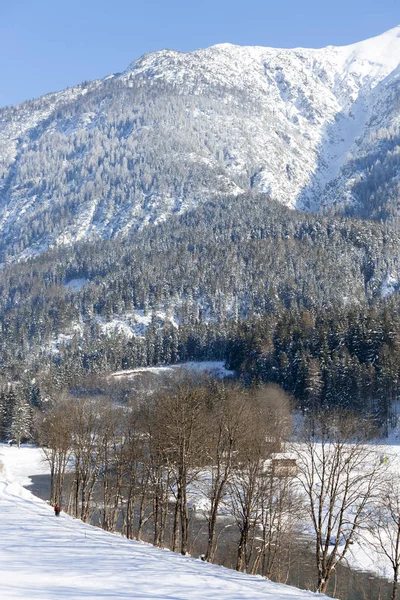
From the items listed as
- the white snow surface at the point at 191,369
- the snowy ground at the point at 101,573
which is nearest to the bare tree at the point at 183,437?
the snowy ground at the point at 101,573

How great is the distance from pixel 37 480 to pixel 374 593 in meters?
54.1

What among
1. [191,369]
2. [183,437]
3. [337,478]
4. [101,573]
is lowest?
[101,573]

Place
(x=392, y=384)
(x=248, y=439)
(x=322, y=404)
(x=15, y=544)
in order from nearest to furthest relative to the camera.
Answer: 1. (x=15, y=544)
2. (x=248, y=439)
3. (x=392, y=384)
4. (x=322, y=404)

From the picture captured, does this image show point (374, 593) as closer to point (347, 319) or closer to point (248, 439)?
point (248, 439)

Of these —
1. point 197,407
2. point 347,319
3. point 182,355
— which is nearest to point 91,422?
point 197,407

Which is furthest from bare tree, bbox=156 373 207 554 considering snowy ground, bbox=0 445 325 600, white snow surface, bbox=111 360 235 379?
white snow surface, bbox=111 360 235 379

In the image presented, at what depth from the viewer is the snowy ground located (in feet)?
51.5

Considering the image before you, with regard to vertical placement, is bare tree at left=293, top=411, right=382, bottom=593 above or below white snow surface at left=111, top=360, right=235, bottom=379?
below

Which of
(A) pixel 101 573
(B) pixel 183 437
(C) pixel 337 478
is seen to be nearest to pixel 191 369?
(B) pixel 183 437

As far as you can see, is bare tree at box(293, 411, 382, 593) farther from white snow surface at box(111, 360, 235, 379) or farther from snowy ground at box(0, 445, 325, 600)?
white snow surface at box(111, 360, 235, 379)

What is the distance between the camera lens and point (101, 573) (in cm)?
1811

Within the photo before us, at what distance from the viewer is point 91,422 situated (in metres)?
50.3

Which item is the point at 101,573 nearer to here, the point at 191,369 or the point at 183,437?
the point at 183,437

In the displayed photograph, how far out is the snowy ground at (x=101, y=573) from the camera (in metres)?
15.7
